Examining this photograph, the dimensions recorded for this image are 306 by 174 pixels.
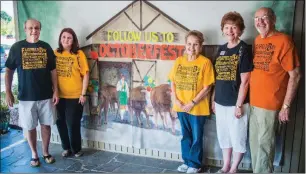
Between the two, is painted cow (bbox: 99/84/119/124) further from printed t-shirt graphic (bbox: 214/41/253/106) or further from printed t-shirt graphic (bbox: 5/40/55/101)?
printed t-shirt graphic (bbox: 214/41/253/106)

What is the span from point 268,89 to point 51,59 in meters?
2.21

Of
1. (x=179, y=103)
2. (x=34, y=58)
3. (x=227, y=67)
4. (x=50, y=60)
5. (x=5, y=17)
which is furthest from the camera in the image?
(x=5, y=17)

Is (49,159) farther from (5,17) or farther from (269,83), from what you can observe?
(269,83)

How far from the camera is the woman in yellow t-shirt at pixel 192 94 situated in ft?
9.79

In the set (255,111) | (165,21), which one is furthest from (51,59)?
(255,111)

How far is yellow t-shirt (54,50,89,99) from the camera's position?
11.2 feet

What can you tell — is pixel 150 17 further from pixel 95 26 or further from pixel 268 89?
pixel 268 89

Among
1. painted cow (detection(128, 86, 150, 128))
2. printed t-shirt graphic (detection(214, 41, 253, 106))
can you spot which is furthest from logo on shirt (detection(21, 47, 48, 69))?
printed t-shirt graphic (detection(214, 41, 253, 106))

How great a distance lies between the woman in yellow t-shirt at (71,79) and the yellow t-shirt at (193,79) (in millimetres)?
1066

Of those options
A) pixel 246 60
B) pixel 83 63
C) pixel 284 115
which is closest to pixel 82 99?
pixel 83 63

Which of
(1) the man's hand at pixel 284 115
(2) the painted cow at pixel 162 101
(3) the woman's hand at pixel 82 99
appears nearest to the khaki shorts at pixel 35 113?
(3) the woman's hand at pixel 82 99

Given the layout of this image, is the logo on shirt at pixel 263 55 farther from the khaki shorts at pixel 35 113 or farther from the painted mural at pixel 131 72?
the khaki shorts at pixel 35 113

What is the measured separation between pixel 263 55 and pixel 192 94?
76 cm

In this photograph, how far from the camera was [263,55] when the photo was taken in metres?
2.65
